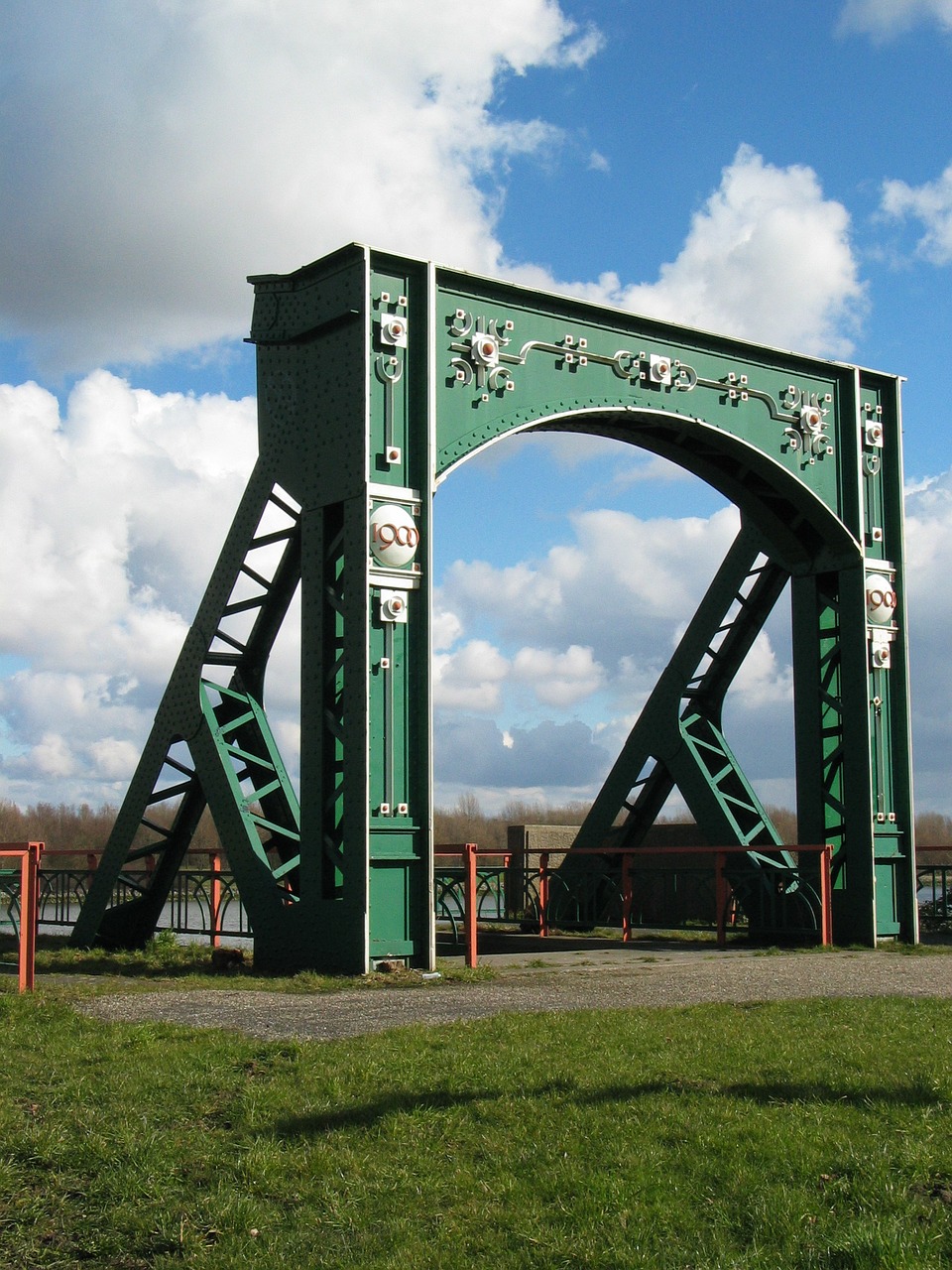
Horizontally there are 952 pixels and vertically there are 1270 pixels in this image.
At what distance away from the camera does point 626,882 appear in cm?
1839

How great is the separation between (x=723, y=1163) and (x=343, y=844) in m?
7.89

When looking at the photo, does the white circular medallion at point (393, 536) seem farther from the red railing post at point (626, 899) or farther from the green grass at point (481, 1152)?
the red railing post at point (626, 899)

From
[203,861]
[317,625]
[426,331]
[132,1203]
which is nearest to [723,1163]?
[132,1203]

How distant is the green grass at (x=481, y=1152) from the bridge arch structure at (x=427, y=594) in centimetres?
528

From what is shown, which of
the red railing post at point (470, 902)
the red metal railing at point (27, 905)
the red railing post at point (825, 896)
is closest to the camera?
the red metal railing at point (27, 905)

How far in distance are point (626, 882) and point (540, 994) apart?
7.19m

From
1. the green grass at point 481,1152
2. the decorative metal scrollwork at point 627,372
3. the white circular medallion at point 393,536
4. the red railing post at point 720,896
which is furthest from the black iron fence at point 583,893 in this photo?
the green grass at point 481,1152

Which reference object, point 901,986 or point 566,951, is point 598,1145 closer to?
point 901,986

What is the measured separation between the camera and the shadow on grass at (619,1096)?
6.65 meters

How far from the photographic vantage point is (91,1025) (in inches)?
355

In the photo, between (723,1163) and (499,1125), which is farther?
(499,1125)

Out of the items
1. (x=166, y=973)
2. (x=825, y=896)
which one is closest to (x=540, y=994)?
(x=166, y=973)

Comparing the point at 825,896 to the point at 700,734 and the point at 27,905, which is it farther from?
the point at 27,905

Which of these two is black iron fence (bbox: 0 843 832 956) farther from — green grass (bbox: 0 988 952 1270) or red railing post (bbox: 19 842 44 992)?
green grass (bbox: 0 988 952 1270)
